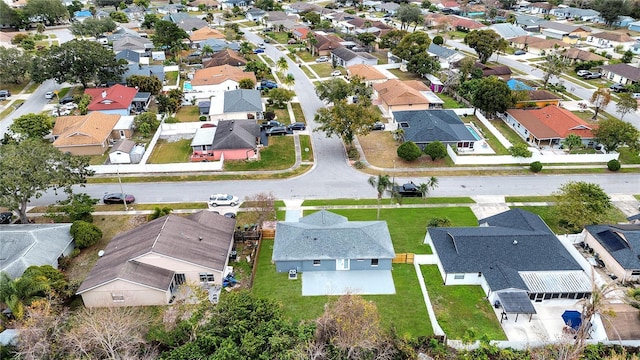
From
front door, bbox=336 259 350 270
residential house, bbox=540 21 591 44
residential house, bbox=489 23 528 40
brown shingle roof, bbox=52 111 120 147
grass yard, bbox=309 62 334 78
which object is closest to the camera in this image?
front door, bbox=336 259 350 270

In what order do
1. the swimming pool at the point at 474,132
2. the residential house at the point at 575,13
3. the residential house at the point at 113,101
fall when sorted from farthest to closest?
the residential house at the point at 575,13
the residential house at the point at 113,101
the swimming pool at the point at 474,132

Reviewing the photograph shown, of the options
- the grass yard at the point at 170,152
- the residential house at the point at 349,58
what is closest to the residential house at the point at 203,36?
the residential house at the point at 349,58

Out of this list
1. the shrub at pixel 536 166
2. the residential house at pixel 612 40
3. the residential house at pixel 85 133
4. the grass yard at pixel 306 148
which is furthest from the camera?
the residential house at pixel 612 40

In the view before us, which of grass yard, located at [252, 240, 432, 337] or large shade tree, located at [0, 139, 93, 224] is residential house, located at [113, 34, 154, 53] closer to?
large shade tree, located at [0, 139, 93, 224]

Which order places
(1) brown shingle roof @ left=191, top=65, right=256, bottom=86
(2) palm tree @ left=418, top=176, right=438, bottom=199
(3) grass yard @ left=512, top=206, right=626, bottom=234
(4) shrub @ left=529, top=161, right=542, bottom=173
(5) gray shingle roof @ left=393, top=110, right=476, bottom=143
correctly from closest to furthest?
(3) grass yard @ left=512, top=206, right=626, bottom=234, (2) palm tree @ left=418, top=176, right=438, bottom=199, (4) shrub @ left=529, top=161, right=542, bottom=173, (5) gray shingle roof @ left=393, top=110, right=476, bottom=143, (1) brown shingle roof @ left=191, top=65, right=256, bottom=86

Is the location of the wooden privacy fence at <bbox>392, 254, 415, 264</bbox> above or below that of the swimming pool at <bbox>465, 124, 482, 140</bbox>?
below

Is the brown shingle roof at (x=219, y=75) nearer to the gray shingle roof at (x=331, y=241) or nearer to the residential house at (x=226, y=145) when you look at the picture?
the residential house at (x=226, y=145)

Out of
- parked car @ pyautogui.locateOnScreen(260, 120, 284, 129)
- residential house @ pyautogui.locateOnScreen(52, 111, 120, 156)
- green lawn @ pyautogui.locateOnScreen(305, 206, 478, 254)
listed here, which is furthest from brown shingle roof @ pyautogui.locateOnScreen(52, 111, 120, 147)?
green lawn @ pyautogui.locateOnScreen(305, 206, 478, 254)
